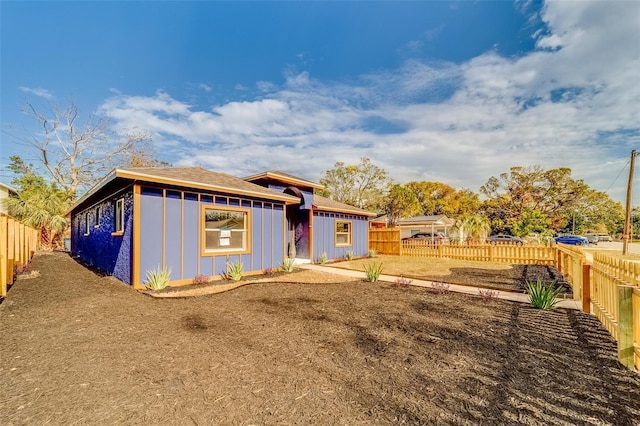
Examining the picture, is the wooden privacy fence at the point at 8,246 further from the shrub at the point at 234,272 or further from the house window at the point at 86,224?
the shrub at the point at 234,272

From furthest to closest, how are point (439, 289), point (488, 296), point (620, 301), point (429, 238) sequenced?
point (429, 238) → point (439, 289) → point (488, 296) → point (620, 301)

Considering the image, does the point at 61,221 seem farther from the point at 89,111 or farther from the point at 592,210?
the point at 592,210

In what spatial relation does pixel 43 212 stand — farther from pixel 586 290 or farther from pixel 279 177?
pixel 586 290

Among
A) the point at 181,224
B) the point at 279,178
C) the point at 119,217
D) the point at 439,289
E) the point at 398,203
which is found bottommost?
the point at 439,289

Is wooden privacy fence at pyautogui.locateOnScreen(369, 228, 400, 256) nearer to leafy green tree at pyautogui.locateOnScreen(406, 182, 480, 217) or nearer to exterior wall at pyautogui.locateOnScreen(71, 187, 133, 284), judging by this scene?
exterior wall at pyautogui.locateOnScreen(71, 187, 133, 284)

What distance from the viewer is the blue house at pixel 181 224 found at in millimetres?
7473

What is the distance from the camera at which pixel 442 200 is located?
46.5 meters

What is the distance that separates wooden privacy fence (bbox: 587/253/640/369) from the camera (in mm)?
3250

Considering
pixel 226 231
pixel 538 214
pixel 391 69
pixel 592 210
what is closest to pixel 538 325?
pixel 226 231

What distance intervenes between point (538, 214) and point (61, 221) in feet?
178

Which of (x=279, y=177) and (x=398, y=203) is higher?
(x=279, y=177)

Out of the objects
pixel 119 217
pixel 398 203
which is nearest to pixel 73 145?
pixel 119 217

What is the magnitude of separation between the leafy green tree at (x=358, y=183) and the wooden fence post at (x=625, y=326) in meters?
33.5

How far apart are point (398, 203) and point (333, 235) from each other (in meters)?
18.0
